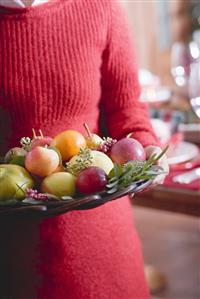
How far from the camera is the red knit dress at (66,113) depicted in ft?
3.20

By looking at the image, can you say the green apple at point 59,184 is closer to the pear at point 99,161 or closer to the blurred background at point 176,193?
the pear at point 99,161

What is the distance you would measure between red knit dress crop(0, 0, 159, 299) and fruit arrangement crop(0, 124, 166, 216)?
8 centimetres

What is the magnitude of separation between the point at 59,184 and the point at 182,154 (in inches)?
32.2

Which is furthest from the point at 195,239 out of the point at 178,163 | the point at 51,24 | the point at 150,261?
the point at 51,24

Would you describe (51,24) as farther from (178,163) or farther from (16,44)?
(178,163)

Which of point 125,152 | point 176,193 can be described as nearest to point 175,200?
point 176,193

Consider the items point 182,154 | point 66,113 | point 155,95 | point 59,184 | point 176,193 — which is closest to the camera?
point 59,184

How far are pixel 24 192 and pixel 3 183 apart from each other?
42 mm

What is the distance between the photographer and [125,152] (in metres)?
0.89

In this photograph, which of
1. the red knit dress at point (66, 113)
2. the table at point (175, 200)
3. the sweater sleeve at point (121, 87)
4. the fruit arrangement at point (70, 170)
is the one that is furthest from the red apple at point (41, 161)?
the table at point (175, 200)

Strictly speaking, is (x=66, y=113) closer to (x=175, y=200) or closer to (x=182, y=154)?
(x=175, y=200)

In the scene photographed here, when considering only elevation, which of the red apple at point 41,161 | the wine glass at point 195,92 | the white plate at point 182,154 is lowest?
the white plate at point 182,154

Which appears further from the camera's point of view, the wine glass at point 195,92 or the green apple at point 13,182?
the wine glass at point 195,92

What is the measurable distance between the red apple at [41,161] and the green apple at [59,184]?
2 cm
